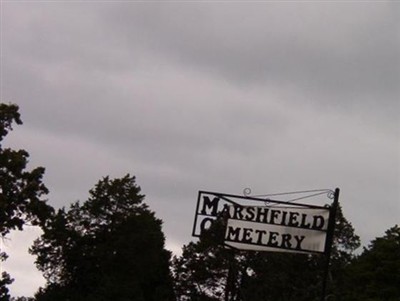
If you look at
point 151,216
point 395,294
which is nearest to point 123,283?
point 151,216

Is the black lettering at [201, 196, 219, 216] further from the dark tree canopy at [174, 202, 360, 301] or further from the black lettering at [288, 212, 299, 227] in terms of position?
the dark tree canopy at [174, 202, 360, 301]

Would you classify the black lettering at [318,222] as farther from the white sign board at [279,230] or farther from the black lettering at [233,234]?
the black lettering at [233,234]

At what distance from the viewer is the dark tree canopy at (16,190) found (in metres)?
41.9

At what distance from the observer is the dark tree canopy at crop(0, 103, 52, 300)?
41.9 metres

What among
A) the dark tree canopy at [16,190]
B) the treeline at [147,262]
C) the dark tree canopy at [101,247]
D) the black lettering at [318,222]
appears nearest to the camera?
the black lettering at [318,222]

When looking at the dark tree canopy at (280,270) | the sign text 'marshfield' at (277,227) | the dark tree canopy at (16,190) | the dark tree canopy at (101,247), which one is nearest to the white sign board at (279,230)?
the sign text 'marshfield' at (277,227)

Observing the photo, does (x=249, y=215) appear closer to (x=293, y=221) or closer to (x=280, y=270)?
(x=293, y=221)

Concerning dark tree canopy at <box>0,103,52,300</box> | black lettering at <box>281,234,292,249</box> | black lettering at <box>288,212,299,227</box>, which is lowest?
black lettering at <box>281,234,292,249</box>

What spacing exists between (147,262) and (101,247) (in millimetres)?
4058

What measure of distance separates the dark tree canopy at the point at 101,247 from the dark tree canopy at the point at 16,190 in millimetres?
22536

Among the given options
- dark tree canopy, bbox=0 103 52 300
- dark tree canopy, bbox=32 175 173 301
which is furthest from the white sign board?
dark tree canopy, bbox=32 175 173 301

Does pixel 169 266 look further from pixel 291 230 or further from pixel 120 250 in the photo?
pixel 291 230

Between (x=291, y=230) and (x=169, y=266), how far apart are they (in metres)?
64.1

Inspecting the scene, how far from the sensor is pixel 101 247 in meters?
66.9
